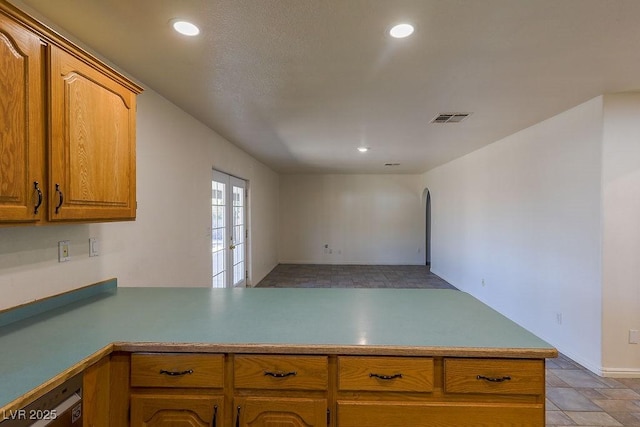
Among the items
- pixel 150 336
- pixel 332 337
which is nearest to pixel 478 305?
pixel 332 337

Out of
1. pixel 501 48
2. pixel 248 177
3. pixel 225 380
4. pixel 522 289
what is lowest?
pixel 522 289

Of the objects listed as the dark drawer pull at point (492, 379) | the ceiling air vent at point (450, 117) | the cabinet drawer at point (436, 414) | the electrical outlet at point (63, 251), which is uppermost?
the ceiling air vent at point (450, 117)

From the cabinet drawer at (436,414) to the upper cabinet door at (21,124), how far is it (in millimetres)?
1494

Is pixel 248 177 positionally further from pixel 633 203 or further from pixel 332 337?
pixel 633 203

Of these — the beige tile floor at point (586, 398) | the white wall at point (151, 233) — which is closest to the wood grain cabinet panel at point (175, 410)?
the white wall at point (151, 233)

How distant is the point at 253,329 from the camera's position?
1366 mm

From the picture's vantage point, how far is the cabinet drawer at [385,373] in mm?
1226

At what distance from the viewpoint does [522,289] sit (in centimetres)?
371

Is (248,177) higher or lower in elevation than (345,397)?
Result: higher

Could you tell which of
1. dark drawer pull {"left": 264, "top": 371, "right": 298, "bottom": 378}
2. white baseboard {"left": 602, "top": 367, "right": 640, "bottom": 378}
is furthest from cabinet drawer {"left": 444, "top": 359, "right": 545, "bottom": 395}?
white baseboard {"left": 602, "top": 367, "right": 640, "bottom": 378}

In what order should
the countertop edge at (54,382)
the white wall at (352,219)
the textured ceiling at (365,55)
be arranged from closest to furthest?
the countertop edge at (54,382)
the textured ceiling at (365,55)
the white wall at (352,219)

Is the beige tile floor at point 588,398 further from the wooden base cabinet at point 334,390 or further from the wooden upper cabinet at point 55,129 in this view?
the wooden upper cabinet at point 55,129

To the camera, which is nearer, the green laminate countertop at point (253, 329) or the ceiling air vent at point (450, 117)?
the green laminate countertop at point (253, 329)

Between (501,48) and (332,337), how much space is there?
1912mm
